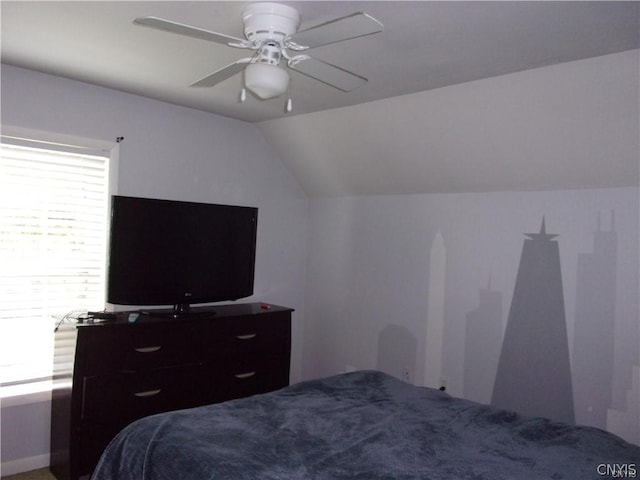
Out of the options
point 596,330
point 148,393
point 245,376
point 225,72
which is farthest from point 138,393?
point 596,330

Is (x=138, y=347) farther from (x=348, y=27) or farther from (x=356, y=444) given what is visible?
(x=348, y=27)

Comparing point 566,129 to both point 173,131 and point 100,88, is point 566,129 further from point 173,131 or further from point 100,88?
point 100,88

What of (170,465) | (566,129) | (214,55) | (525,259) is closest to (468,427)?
(170,465)

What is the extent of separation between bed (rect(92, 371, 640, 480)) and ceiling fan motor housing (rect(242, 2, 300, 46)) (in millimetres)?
1558

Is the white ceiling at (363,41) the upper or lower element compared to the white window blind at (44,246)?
upper

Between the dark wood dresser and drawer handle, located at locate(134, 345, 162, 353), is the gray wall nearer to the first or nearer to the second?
the dark wood dresser

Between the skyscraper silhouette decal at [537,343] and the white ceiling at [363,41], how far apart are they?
1.22 m

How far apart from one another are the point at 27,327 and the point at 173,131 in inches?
65.8

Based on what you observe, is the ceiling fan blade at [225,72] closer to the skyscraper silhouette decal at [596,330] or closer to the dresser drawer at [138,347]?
the dresser drawer at [138,347]

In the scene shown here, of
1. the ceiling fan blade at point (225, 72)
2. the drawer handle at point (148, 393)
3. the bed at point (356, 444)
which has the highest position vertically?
the ceiling fan blade at point (225, 72)

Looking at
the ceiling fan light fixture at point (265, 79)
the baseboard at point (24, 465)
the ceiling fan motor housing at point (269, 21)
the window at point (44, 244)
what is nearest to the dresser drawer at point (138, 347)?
the window at point (44, 244)

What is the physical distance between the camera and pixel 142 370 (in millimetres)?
3199

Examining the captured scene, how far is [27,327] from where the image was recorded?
11.0ft

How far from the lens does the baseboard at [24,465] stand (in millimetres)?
3207
